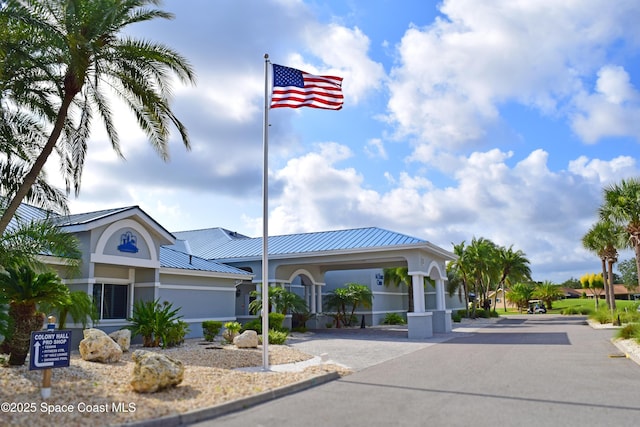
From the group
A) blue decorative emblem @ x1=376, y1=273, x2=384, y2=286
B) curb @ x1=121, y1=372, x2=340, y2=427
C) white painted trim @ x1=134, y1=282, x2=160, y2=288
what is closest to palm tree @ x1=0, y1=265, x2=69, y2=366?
curb @ x1=121, y1=372, x2=340, y2=427

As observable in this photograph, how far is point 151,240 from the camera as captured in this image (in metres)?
19.6

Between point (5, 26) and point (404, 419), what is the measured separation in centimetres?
1091

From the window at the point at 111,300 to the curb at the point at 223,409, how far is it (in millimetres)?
10474

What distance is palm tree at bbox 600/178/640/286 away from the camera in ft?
90.9

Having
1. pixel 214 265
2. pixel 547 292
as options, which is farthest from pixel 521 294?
pixel 214 265

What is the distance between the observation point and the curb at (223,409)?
7.49m

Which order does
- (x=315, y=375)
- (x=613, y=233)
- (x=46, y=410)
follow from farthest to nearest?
(x=613, y=233) < (x=315, y=375) < (x=46, y=410)

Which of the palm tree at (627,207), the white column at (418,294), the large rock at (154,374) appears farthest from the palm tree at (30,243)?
the palm tree at (627,207)

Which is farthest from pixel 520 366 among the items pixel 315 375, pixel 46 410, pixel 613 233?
pixel 613 233

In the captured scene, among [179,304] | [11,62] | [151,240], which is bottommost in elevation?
[179,304]

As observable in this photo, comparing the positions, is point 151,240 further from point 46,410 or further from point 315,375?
point 46,410

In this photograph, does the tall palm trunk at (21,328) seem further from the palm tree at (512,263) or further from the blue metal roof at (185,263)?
the palm tree at (512,263)

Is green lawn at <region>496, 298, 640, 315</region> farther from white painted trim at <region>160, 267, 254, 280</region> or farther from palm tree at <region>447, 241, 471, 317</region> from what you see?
white painted trim at <region>160, 267, 254, 280</region>

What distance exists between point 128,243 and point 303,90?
8.53m
